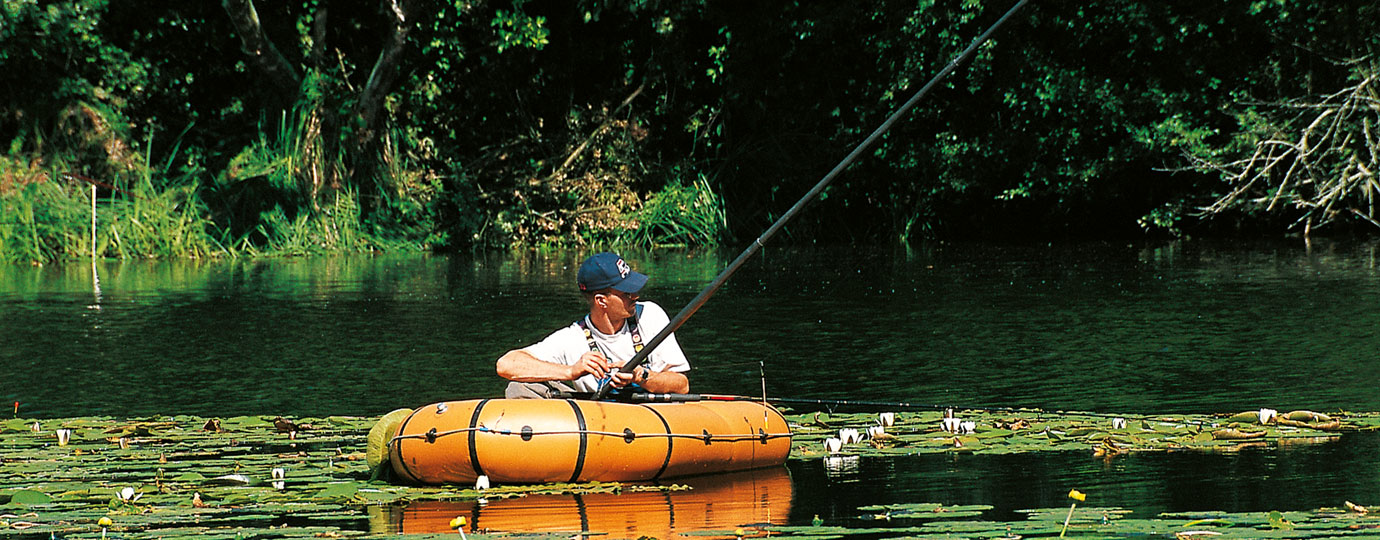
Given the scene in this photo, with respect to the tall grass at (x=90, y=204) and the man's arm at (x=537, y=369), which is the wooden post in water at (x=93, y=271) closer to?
the tall grass at (x=90, y=204)

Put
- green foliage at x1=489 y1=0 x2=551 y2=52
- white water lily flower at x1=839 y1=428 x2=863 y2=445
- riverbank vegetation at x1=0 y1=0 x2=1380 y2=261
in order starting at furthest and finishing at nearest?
green foliage at x1=489 y1=0 x2=551 y2=52 < riverbank vegetation at x1=0 y1=0 x2=1380 y2=261 < white water lily flower at x1=839 y1=428 x2=863 y2=445

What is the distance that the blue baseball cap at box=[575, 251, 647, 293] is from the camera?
7883 millimetres

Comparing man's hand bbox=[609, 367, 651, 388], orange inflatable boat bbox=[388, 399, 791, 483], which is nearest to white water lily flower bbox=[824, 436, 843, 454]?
orange inflatable boat bbox=[388, 399, 791, 483]

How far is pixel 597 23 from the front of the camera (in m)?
28.7

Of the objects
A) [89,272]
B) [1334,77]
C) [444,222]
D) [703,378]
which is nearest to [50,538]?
[703,378]

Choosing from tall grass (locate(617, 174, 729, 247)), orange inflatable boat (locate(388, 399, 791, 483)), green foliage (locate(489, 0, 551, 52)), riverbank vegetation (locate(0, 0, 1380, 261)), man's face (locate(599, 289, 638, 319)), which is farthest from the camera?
tall grass (locate(617, 174, 729, 247))

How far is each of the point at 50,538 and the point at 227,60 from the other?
23.3 metres

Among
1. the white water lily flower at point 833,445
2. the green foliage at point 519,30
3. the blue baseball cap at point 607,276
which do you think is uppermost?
the green foliage at point 519,30

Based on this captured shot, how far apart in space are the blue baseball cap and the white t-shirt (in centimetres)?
16

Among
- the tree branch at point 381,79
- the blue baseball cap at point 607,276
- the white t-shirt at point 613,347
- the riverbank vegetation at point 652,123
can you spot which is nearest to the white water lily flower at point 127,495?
the white t-shirt at point 613,347

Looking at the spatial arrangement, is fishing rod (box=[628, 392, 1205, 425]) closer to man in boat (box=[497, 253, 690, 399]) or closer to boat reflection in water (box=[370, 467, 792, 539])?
man in boat (box=[497, 253, 690, 399])

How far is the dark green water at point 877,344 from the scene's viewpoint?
24.3 feet

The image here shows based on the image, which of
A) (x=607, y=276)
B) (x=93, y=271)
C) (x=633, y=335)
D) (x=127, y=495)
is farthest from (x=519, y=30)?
(x=127, y=495)

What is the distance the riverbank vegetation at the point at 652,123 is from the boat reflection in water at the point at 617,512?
1662 centimetres
